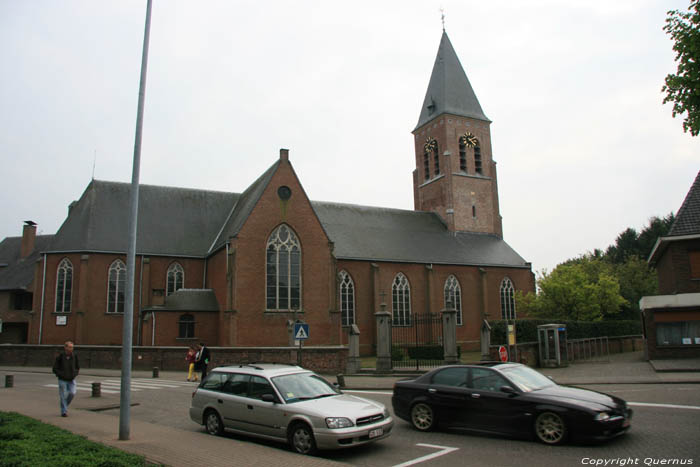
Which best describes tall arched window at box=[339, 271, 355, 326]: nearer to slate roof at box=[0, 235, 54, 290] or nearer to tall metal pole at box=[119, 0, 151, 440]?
slate roof at box=[0, 235, 54, 290]

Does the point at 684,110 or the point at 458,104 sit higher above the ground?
the point at 458,104

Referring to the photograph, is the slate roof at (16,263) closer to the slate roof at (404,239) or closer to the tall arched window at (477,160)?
the slate roof at (404,239)

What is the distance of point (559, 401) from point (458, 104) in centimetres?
4334

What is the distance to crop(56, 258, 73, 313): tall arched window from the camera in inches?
1300

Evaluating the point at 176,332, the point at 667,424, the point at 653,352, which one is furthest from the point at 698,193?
the point at 176,332

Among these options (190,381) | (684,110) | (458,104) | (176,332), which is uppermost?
(458,104)

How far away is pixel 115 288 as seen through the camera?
3394 cm

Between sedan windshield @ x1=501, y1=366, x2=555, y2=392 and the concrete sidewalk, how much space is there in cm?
435

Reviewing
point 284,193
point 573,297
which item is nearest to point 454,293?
point 573,297

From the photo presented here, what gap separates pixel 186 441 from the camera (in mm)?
9602

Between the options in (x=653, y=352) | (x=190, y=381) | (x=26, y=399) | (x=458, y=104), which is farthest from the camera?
(x=458, y=104)

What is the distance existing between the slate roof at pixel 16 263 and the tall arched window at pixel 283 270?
59.5ft

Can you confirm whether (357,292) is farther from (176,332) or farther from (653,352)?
(653,352)

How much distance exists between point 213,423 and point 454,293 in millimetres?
33291
